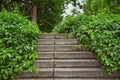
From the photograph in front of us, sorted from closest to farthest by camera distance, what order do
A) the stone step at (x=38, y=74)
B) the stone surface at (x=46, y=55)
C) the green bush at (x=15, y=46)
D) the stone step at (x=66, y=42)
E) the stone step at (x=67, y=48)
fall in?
the green bush at (x=15, y=46)
the stone step at (x=38, y=74)
the stone surface at (x=46, y=55)
the stone step at (x=67, y=48)
the stone step at (x=66, y=42)

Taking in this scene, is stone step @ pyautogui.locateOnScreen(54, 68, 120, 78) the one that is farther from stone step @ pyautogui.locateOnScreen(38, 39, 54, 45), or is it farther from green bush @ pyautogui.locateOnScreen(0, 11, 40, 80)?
Answer: stone step @ pyautogui.locateOnScreen(38, 39, 54, 45)

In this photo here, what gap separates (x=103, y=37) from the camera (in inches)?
221

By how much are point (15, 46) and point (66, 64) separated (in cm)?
116

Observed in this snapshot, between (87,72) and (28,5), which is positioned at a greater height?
(28,5)

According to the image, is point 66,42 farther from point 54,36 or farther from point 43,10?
point 43,10

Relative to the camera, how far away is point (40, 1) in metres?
17.0

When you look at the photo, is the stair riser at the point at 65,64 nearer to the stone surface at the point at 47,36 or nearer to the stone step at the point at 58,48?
the stone step at the point at 58,48

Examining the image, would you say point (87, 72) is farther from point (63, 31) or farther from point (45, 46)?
point (63, 31)

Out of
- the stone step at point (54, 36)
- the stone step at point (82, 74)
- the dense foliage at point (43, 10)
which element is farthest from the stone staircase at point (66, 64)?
the dense foliage at point (43, 10)

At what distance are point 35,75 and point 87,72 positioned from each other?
1045mm

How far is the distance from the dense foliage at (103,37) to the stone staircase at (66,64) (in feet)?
0.57

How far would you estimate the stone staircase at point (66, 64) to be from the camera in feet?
16.4

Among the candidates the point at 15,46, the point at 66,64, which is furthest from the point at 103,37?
the point at 15,46

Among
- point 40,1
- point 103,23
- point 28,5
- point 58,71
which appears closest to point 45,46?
point 58,71
